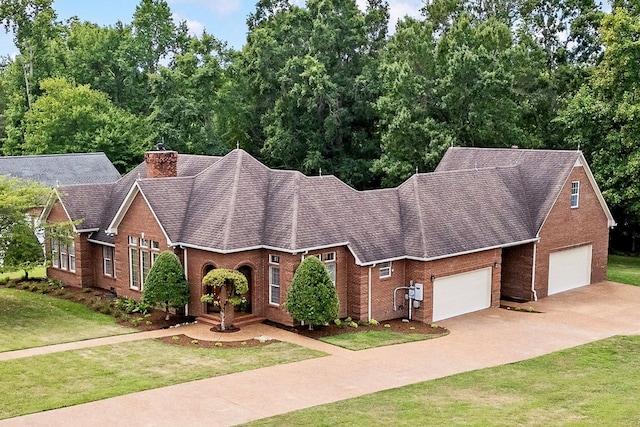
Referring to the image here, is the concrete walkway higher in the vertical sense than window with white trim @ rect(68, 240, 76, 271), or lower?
lower

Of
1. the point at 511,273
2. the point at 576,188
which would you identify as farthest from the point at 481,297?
the point at 576,188

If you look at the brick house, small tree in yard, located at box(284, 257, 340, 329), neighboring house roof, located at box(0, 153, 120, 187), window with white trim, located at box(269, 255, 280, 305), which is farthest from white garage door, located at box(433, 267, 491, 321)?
neighboring house roof, located at box(0, 153, 120, 187)

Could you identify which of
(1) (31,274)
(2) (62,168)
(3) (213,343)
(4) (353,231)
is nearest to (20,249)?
(3) (213,343)

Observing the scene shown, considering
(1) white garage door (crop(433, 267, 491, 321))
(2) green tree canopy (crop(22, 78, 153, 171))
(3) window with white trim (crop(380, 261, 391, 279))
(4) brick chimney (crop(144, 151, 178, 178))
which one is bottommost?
(1) white garage door (crop(433, 267, 491, 321))

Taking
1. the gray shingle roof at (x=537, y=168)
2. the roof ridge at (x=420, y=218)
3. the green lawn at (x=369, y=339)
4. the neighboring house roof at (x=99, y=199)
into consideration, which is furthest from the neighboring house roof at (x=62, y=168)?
the green lawn at (x=369, y=339)

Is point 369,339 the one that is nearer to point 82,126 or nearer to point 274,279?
point 274,279

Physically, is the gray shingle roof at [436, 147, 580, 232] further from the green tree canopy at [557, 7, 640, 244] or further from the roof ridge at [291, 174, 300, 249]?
the roof ridge at [291, 174, 300, 249]

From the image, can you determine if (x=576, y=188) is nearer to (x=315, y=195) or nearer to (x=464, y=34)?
(x=315, y=195)
